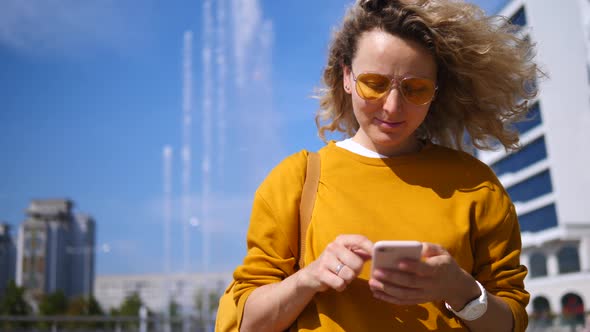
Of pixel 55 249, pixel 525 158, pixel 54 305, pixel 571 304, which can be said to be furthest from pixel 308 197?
pixel 55 249

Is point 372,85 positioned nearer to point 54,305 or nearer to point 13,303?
point 13,303

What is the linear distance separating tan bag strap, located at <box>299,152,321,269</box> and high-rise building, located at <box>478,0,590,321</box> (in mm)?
36106

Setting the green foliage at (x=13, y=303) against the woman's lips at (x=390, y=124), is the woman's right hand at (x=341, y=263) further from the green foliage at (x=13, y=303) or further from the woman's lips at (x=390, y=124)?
the green foliage at (x=13, y=303)

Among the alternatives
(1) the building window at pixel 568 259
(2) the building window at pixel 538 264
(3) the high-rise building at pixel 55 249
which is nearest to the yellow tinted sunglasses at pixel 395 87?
(1) the building window at pixel 568 259

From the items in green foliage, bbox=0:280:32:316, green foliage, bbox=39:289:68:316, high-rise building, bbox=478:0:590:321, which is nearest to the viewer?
high-rise building, bbox=478:0:590:321

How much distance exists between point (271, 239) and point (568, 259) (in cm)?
3996

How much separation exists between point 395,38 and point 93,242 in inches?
4206

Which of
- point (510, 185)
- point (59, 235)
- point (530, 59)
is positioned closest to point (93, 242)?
point (59, 235)

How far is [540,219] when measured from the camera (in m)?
38.4

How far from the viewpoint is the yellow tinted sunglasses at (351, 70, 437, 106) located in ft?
5.13

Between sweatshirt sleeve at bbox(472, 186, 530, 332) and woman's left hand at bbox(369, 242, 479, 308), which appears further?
sweatshirt sleeve at bbox(472, 186, 530, 332)

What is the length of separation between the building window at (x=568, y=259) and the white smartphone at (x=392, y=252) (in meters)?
39.7

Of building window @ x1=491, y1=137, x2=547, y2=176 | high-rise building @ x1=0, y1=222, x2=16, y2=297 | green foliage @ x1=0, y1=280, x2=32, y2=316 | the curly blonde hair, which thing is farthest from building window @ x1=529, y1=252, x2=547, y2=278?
high-rise building @ x1=0, y1=222, x2=16, y2=297

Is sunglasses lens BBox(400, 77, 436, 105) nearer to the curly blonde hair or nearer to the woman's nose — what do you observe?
the woman's nose
